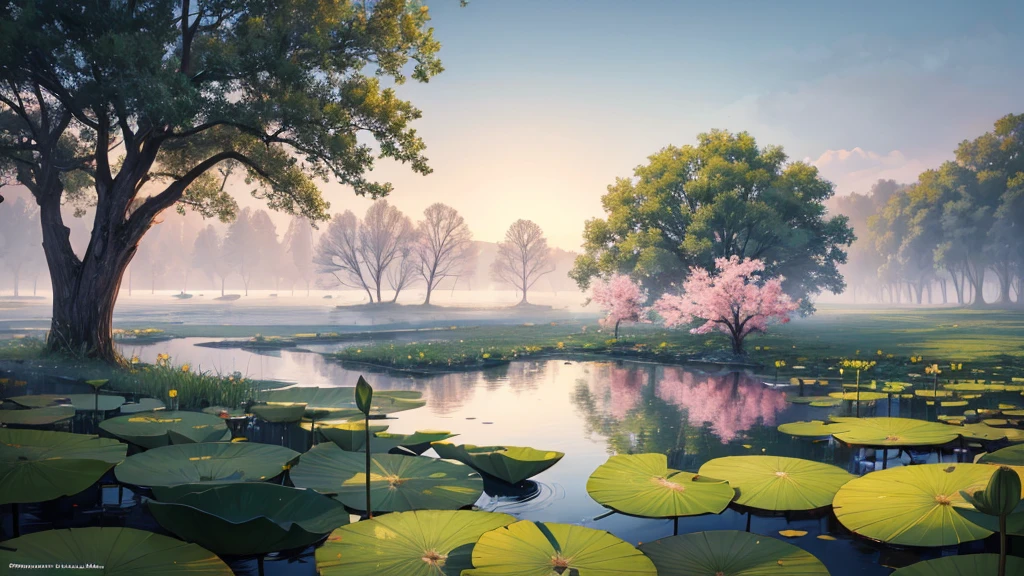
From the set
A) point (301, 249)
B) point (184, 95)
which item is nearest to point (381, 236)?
point (184, 95)

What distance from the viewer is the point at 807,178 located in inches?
1176

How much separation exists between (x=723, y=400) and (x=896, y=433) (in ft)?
17.0

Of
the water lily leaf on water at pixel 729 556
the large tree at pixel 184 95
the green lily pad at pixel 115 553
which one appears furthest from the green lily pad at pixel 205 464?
the large tree at pixel 184 95

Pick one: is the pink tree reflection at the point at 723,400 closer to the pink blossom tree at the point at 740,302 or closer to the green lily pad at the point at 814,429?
the green lily pad at the point at 814,429

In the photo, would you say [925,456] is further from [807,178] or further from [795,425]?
[807,178]

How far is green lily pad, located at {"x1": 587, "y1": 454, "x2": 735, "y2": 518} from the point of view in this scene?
12.1ft

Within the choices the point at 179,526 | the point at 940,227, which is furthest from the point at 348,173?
the point at 940,227

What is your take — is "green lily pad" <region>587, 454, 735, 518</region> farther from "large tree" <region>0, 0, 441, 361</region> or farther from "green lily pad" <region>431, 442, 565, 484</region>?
"large tree" <region>0, 0, 441, 361</region>

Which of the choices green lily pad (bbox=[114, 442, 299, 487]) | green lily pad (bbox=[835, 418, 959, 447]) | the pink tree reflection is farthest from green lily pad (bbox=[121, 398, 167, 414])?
green lily pad (bbox=[835, 418, 959, 447])

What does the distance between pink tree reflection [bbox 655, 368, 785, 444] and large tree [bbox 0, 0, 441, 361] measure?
768 cm

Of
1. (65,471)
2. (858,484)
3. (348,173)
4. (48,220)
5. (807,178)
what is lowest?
(858,484)

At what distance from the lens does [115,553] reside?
2570mm

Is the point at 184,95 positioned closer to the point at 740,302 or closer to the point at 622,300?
the point at 740,302

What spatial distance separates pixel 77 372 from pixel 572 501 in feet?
37.3
